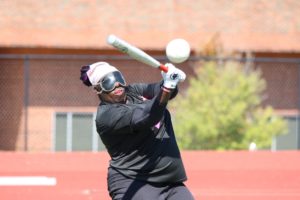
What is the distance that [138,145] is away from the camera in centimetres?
600

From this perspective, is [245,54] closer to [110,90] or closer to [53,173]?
[53,173]

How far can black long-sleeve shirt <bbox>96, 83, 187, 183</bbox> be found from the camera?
5.91 m

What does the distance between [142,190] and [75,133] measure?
1382 cm

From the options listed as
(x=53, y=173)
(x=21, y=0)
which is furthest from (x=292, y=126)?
(x=53, y=173)

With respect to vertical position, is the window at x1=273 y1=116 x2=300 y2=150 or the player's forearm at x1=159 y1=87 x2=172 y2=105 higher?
the player's forearm at x1=159 y1=87 x2=172 y2=105

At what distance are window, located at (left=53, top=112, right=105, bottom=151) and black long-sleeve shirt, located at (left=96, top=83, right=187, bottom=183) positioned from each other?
12.9m

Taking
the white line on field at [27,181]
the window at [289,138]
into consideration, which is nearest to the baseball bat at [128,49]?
the white line on field at [27,181]

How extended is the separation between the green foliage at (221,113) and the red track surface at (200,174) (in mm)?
5589

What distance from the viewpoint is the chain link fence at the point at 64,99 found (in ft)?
60.4

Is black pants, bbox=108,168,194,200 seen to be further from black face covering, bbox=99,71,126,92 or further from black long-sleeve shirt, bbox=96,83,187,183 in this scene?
black face covering, bbox=99,71,126,92

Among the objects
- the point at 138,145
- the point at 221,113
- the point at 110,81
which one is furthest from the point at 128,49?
the point at 221,113

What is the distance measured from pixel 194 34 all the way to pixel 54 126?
4.52 m

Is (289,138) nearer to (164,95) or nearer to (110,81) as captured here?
(110,81)

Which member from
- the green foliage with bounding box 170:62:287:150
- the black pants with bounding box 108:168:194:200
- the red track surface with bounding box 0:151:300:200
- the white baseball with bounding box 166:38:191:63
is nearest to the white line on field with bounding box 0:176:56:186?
the red track surface with bounding box 0:151:300:200
